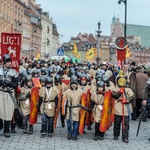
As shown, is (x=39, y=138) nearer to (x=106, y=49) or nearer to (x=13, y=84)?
(x=13, y=84)

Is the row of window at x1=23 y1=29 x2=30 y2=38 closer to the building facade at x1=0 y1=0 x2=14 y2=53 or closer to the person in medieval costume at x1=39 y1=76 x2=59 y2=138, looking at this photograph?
the building facade at x1=0 y1=0 x2=14 y2=53

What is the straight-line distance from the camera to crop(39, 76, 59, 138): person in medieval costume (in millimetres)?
10922

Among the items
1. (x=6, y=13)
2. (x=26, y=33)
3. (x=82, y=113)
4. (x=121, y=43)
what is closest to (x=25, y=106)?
(x=82, y=113)

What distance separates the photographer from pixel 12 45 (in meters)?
11.9

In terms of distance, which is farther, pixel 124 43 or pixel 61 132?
pixel 124 43

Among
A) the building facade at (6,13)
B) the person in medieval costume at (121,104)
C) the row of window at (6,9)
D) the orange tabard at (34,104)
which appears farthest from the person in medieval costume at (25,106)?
the row of window at (6,9)

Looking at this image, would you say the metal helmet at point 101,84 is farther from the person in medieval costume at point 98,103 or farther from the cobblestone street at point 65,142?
the cobblestone street at point 65,142

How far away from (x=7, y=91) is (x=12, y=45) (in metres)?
1.67

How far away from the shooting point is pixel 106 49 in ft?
493

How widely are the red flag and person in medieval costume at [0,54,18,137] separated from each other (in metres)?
1.05

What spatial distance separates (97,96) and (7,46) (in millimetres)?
2918

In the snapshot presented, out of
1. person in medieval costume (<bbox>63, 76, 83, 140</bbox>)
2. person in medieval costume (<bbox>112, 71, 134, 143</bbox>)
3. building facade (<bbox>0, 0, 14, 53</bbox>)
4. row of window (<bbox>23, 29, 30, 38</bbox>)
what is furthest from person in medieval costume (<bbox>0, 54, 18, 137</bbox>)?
row of window (<bbox>23, 29, 30, 38</bbox>)

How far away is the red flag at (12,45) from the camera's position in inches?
465

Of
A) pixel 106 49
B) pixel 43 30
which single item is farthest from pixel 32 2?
pixel 106 49
